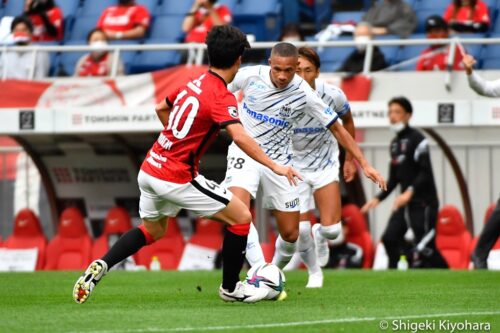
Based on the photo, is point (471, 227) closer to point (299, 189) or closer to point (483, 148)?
point (483, 148)

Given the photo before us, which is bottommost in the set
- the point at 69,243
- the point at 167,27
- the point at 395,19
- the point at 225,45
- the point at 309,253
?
the point at 69,243

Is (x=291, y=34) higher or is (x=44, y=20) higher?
(x=291, y=34)

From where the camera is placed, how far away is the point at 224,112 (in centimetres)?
902

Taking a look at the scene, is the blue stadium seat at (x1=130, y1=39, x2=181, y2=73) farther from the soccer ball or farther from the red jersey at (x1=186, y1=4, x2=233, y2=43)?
the soccer ball

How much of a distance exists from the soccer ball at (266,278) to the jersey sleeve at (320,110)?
1554 millimetres

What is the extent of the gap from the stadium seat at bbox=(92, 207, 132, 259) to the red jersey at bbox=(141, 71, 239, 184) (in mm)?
9111

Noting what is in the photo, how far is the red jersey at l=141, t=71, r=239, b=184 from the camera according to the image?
914 cm

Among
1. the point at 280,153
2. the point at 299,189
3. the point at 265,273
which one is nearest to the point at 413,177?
the point at 299,189

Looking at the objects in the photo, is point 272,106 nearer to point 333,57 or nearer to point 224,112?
point 224,112

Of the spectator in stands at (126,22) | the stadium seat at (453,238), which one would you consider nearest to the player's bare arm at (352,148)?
the stadium seat at (453,238)

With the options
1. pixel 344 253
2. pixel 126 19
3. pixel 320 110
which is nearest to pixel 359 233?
pixel 344 253

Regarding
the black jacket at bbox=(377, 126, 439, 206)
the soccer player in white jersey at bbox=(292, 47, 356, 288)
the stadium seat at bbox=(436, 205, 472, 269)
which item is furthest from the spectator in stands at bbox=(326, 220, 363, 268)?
the soccer player in white jersey at bbox=(292, 47, 356, 288)

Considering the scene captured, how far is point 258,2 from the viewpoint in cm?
1948

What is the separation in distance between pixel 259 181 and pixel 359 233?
6.30m
